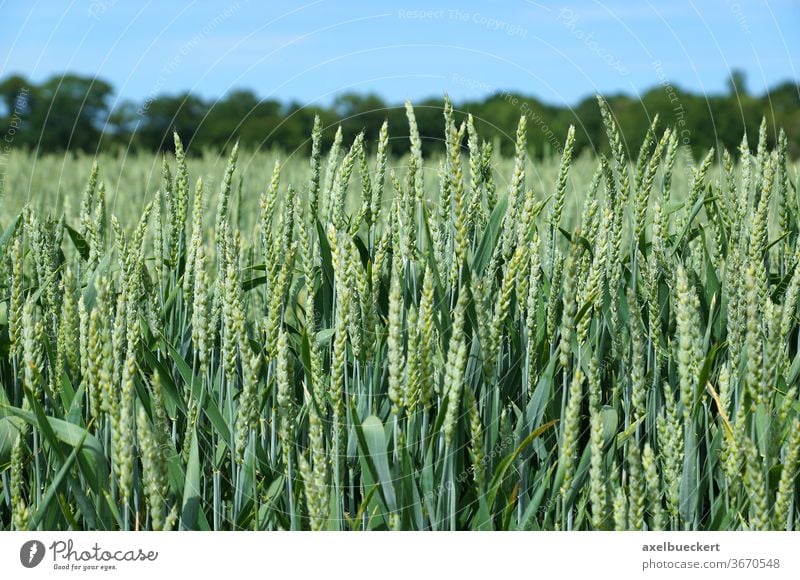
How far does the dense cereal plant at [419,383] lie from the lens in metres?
1.08

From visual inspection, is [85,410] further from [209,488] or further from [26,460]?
[209,488]

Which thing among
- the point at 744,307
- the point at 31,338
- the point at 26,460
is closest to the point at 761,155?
the point at 744,307
